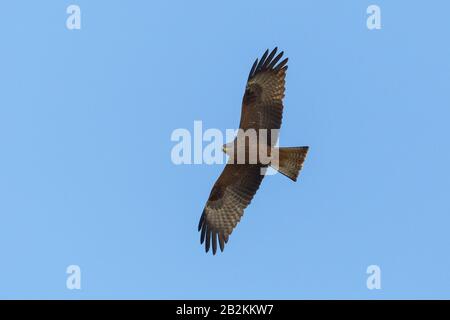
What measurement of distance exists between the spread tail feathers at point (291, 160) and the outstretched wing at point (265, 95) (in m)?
0.26

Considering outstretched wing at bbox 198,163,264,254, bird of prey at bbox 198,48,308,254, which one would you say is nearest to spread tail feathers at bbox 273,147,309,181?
bird of prey at bbox 198,48,308,254

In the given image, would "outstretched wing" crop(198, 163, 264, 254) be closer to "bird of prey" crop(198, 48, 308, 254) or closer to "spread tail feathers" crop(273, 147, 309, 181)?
"bird of prey" crop(198, 48, 308, 254)

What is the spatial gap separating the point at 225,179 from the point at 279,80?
1752 millimetres

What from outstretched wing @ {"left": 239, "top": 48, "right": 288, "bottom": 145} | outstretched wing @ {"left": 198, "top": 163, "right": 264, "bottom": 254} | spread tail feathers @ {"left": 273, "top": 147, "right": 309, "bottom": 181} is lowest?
outstretched wing @ {"left": 198, "top": 163, "right": 264, "bottom": 254}

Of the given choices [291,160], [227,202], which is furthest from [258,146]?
[227,202]

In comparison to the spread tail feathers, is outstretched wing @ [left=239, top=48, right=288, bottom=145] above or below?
above

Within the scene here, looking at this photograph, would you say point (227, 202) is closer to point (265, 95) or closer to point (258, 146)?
point (258, 146)

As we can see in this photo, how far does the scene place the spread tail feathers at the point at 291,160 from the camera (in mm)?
14375

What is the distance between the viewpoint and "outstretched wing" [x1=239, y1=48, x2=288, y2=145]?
14414mm

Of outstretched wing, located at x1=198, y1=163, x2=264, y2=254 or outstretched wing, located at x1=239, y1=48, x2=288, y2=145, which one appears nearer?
outstretched wing, located at x1=239, y1=48, x2=288, y2=145

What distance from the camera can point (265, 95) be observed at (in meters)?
14.5

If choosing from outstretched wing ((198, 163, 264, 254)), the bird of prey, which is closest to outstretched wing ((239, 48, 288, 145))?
the bird of prey

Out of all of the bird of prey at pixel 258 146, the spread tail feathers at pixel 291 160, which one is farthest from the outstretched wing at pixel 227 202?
the spread tail feathers at pixel 291 160
